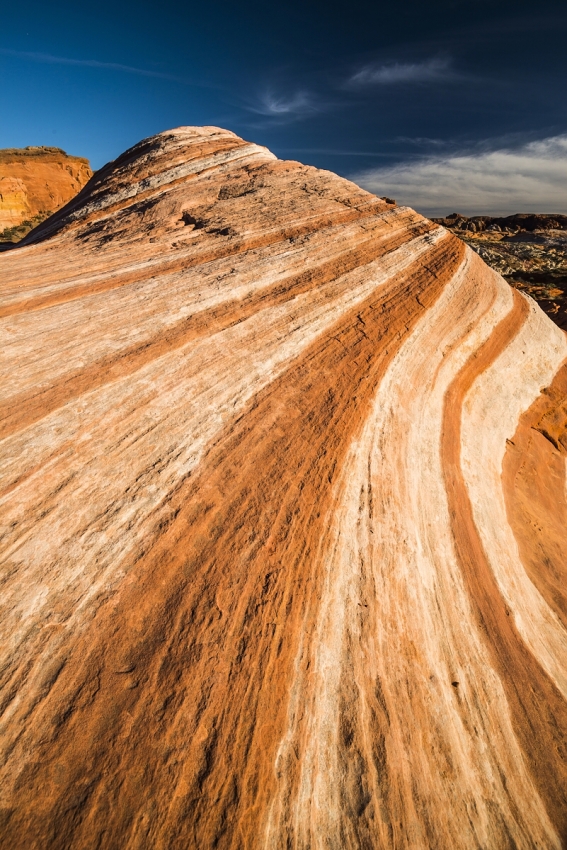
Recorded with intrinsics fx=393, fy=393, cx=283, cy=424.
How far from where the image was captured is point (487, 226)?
104000mm

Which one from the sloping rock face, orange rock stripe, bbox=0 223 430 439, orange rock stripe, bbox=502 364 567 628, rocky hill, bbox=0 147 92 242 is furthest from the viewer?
rocky hill, bbox=0 147 92 242

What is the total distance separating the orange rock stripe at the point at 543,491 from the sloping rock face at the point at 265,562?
0.07m

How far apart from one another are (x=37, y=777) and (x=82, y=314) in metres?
5.58

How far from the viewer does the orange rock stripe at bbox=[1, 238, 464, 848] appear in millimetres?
2564

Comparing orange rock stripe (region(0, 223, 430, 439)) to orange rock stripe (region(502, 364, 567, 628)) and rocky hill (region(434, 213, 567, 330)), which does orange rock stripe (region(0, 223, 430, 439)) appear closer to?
orange rock stripe (region(502, 364, 567, 628))

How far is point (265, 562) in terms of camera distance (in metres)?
3.99

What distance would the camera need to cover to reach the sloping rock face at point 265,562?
283cm

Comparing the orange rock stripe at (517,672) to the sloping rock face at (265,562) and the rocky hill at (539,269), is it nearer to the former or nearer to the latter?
the sloping rock face at (265,562)

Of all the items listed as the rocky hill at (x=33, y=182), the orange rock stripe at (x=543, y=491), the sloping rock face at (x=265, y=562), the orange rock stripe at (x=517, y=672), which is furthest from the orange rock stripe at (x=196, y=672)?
the rocky hill at (x=33, y=182)

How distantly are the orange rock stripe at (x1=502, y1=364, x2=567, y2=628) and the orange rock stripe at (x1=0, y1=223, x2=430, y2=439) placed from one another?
503 cm

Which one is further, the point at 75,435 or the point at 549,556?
the point at 549,556

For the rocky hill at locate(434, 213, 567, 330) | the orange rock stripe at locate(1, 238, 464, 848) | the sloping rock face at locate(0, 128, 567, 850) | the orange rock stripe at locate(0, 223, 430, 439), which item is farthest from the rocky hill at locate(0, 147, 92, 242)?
the orange rock stripe at locate(1, 238, 464, 848)

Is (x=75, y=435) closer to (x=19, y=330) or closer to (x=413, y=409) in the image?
(x=19, y=330)

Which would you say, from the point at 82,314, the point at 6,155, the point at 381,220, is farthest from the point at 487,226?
the point at 82,314
